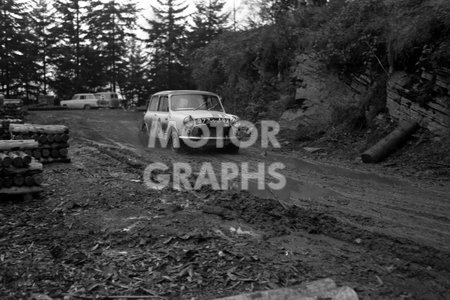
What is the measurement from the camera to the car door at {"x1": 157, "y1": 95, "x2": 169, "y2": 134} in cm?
1255

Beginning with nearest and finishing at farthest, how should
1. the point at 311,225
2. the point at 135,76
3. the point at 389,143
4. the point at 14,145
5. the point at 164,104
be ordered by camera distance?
the point at 311,225 < the point at 14,145 < the point at 389,143 < the point at 164,104 < the point at 135,76

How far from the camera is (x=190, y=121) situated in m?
11.4

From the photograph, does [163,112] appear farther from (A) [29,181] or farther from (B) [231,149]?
(A) [29,181]

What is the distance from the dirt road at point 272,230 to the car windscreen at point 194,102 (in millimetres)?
3917

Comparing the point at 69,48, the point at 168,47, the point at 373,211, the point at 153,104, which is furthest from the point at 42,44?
the point at 373,211

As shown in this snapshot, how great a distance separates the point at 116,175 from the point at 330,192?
4.42m

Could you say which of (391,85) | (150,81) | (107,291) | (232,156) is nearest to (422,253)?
(107,291)

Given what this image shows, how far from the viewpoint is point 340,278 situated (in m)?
3.89

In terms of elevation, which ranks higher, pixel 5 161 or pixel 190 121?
pixel 190 121

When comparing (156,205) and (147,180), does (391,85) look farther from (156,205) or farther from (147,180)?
(156,205)

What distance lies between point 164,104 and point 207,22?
111 ft

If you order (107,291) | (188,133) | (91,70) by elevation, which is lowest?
(107,291)

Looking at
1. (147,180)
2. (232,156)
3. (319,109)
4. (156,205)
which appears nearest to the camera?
(156,205)

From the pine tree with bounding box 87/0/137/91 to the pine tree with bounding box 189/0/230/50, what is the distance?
1166 cm
